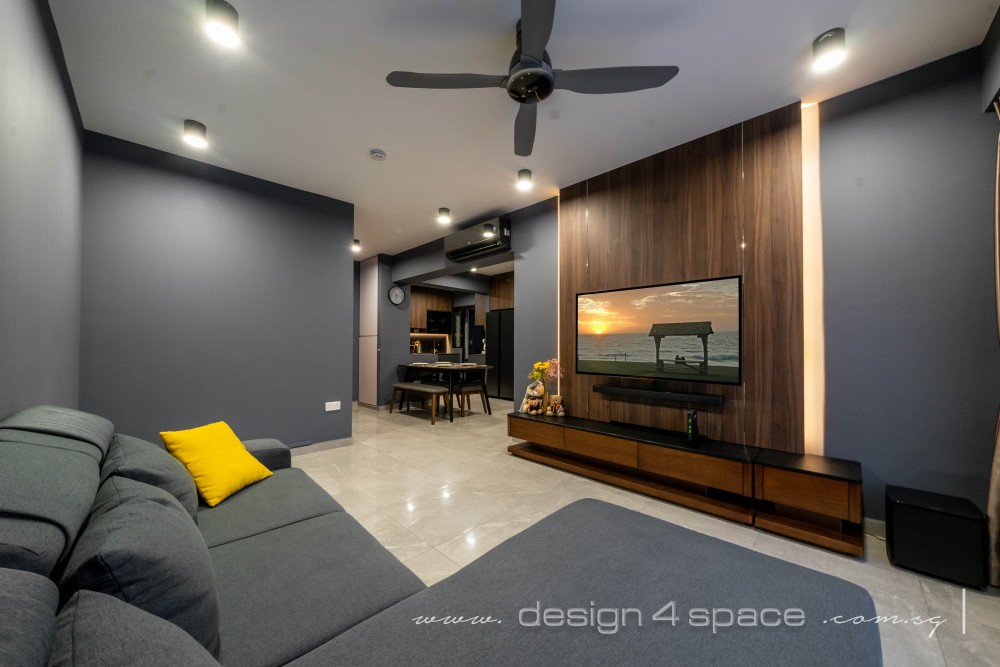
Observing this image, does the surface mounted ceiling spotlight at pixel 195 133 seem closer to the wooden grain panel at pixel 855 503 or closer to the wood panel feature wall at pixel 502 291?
the wooden grain panel at pixel 855 503

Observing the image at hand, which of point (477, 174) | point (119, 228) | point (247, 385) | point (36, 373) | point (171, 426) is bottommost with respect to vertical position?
point (171, 426)

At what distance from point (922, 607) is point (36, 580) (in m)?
3.03

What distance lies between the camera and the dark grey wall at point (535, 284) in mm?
4172

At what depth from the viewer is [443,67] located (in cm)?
230

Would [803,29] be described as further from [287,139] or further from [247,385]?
[247,385]

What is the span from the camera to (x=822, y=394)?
8.32 ft

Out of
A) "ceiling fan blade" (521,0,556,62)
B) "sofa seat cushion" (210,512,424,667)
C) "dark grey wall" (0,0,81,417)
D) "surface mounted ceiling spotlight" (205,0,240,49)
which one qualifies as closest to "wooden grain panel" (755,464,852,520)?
"sofa seat cushion" (210,512,424,667)

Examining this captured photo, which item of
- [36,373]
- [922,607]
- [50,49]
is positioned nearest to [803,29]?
[922,607]

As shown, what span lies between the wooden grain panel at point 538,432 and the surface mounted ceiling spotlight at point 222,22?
349cm

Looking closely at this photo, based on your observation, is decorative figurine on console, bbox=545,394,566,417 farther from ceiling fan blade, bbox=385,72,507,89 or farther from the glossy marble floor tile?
ceiling fan blade, bbox=385,72,507,89

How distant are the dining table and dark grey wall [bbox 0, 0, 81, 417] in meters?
3.92

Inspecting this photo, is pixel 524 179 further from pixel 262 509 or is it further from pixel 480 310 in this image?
pixel 480 310

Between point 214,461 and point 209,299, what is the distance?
7.46 ft

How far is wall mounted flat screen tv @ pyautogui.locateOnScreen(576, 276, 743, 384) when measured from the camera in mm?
2881
